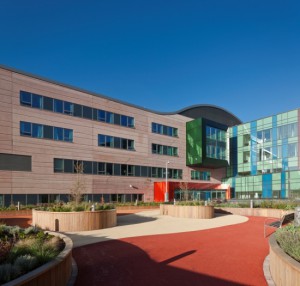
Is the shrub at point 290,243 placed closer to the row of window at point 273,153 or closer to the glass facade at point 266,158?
the glass facade at point 266,158

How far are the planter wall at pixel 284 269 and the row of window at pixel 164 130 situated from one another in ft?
131

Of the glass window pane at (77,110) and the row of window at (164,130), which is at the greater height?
the glass window pane at (77,110)

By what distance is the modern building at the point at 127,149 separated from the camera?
105 feet

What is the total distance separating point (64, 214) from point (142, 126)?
3010 centimetres

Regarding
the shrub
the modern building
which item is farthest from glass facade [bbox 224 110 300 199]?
the shrub

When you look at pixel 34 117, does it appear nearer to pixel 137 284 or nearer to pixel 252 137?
pixel 137 284

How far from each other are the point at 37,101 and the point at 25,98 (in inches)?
55.2

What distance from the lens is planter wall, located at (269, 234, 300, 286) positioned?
587 cm

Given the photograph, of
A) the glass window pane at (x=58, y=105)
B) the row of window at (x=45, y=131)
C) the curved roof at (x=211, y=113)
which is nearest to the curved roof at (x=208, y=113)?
the curved roof at (x=211, y=113)

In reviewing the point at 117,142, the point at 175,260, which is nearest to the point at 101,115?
the point at 117,142

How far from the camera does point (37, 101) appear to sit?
33.8 metres

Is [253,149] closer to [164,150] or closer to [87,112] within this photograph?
[164,150]

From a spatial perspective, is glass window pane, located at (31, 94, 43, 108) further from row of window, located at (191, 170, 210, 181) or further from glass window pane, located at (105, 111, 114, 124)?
row of window, located at (191, 170, 210, 181)

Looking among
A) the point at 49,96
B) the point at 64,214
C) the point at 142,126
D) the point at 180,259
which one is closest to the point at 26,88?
the point at 49,96
